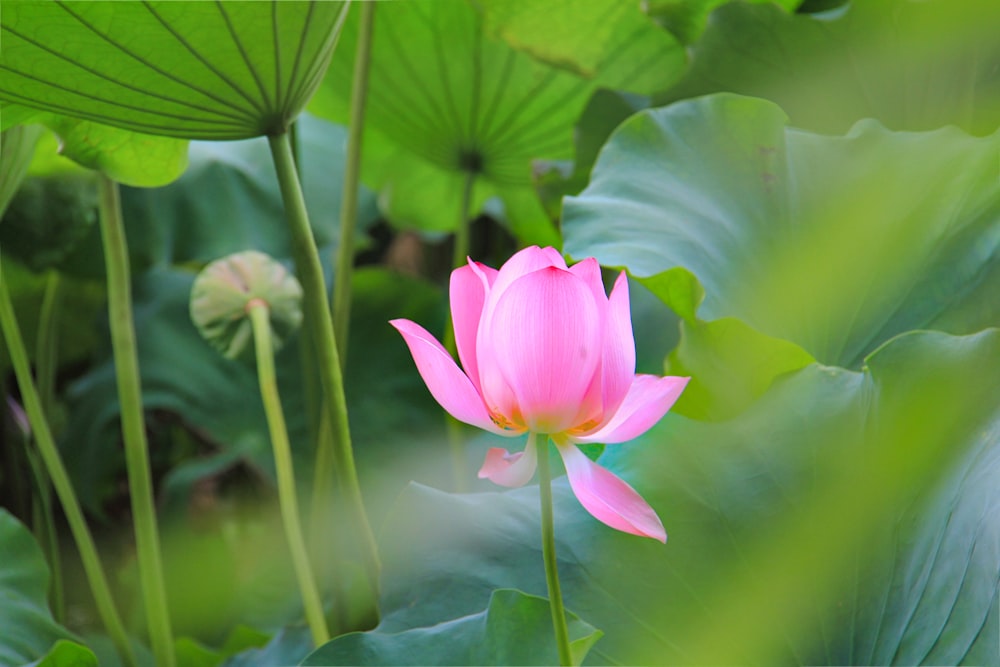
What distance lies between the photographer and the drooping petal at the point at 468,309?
342mm

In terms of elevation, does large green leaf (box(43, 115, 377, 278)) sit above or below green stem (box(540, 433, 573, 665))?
above

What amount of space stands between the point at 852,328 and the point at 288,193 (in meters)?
0.39

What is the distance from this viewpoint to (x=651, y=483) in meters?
0.51

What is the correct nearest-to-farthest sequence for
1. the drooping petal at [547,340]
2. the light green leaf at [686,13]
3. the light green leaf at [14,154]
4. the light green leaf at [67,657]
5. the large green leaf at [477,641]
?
1. the drooping petal at [547,340]
2. the large green leaf at [477,641]
3. the light green leaf at [67,657]
4. the light green leaf at [14,154]
5. the light green leaf at [686,13]

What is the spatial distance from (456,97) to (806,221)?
454 millimetres

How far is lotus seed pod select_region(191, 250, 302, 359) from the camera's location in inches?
28.9

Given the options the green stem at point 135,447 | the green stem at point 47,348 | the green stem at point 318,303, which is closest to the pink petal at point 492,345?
the green stem at point 318,303

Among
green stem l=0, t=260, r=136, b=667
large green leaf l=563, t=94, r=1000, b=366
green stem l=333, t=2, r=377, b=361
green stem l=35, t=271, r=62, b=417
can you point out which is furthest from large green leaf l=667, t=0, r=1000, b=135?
green stem l=35, t=271, r=62, b=417

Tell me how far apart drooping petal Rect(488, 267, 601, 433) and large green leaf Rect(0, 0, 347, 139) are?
27 centimetres

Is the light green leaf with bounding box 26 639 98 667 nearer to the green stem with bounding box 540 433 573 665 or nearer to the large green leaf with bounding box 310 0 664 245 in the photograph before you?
the green stem with bounding box 540 433 573 665

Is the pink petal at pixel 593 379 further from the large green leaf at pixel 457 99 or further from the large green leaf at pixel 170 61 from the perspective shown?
the large green leaf at pixel 457 99

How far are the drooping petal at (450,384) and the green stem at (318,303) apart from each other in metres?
0.23

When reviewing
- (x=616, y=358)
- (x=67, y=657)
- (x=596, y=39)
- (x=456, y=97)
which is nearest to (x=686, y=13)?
(x=596, y=39)

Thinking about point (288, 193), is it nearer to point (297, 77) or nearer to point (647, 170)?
point (297, 77)
